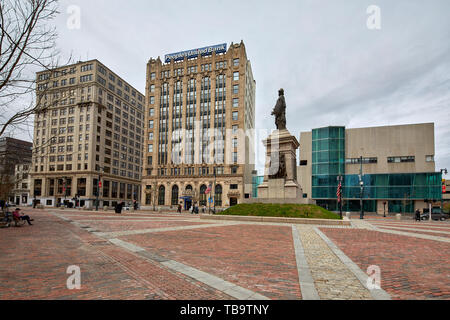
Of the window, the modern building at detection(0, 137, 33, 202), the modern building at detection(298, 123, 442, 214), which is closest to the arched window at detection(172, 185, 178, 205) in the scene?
the modern building at detection(298, 123, 442, 214)

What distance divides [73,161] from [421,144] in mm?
86845

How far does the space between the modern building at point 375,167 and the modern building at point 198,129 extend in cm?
1703

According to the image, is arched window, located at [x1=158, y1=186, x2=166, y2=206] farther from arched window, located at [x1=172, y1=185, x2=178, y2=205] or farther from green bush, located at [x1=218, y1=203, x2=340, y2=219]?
green bush, located at [x1=218, y1=203, x2=340, y2=219]

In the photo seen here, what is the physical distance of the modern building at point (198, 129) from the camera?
64.1 meters

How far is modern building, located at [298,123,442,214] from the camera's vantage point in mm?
56469

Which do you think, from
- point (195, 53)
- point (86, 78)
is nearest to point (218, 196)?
point (195, 53)

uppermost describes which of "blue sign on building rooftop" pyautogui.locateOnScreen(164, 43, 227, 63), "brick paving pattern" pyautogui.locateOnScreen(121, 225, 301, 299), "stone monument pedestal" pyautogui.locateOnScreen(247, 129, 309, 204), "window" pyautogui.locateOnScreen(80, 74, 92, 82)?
"blue sign on building rooftop" pyautogui.locateOnScreen(164, 43, 227, 63)

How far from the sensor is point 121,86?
89062 millimetres

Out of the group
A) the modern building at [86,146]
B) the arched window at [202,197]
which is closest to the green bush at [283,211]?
the arched window at [202,197]

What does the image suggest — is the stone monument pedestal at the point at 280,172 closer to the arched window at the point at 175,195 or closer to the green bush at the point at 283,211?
the green bush at the point at 283,211

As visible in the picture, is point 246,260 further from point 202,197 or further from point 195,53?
point 195,53

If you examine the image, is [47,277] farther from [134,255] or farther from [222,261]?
[222,261]

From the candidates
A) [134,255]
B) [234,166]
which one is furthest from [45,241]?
[234,166]

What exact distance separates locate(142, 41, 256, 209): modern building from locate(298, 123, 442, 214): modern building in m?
17.0
